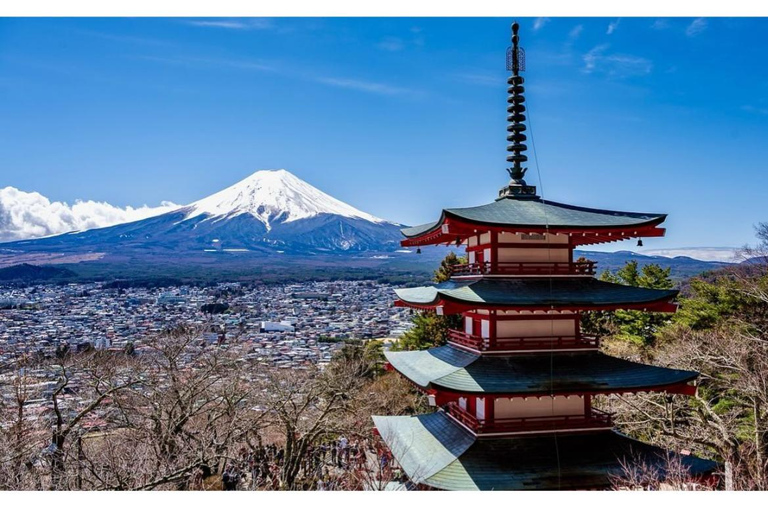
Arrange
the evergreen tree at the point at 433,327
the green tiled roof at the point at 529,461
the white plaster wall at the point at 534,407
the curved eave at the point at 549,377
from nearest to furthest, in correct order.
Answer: the green tiled roof at the point at 529,461, the curved eave at the point at 549,377, the white plaster wall at the point at 534,407, the evergreen tree at the point at 433,327

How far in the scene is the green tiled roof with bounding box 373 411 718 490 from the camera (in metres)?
6.76

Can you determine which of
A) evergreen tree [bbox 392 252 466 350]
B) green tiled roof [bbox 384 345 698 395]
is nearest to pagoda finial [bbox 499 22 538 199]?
green tiled roof [bbox 384 345 698 395]

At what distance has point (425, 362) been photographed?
8.98 m

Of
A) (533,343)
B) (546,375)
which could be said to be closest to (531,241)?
(533,343)

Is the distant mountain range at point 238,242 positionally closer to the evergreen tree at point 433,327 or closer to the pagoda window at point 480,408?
the evergreen tree at point 433,327

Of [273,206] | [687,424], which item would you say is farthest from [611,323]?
[273,206]

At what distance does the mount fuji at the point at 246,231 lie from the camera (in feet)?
231

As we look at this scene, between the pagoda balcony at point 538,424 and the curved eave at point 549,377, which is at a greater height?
the curved eave at point 549,377

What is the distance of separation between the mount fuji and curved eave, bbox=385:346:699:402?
6529 cm

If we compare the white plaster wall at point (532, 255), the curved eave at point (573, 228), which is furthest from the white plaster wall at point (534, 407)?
the curved eave at point (573, 228)

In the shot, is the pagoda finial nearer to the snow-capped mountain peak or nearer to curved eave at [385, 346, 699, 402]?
curved eave at [385, 346, 699, 402]

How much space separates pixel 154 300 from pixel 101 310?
6284 millimetres

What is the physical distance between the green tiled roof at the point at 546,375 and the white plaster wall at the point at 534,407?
443 millimetres
